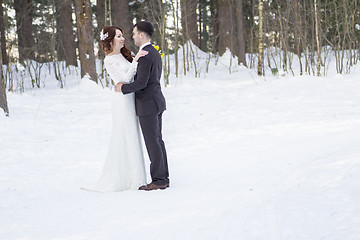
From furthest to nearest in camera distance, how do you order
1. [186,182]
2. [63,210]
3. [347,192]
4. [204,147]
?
1. [204,147]
2. [186,182]
3. [63,210]
4. [347,192]

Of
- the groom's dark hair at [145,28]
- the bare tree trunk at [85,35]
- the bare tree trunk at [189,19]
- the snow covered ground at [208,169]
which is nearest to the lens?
the snow covered ground at [208,169]

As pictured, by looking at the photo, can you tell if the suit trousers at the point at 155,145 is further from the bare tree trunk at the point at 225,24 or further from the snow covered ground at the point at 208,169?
the bare tree trunk at the point at 225,24

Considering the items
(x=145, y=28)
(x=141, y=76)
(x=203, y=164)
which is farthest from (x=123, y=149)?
(x=203, y=164)

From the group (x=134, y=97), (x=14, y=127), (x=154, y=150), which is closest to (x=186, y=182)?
(x=154, y=150)

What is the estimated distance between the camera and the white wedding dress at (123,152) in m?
4.37

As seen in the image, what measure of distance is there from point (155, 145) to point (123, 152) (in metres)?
0.38

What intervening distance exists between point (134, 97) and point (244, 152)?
88.8 inches

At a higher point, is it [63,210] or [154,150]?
[154,150]

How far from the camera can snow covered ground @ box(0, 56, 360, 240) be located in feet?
10.2

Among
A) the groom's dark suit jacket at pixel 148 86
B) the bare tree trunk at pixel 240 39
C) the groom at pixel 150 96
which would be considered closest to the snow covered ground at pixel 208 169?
the groom at pixel 150 96

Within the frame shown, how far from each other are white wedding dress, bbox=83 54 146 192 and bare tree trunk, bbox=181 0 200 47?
32.0 ft

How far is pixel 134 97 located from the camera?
443 cm

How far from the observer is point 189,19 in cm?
1702

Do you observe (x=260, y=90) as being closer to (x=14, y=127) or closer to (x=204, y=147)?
(x=204, y=147)
